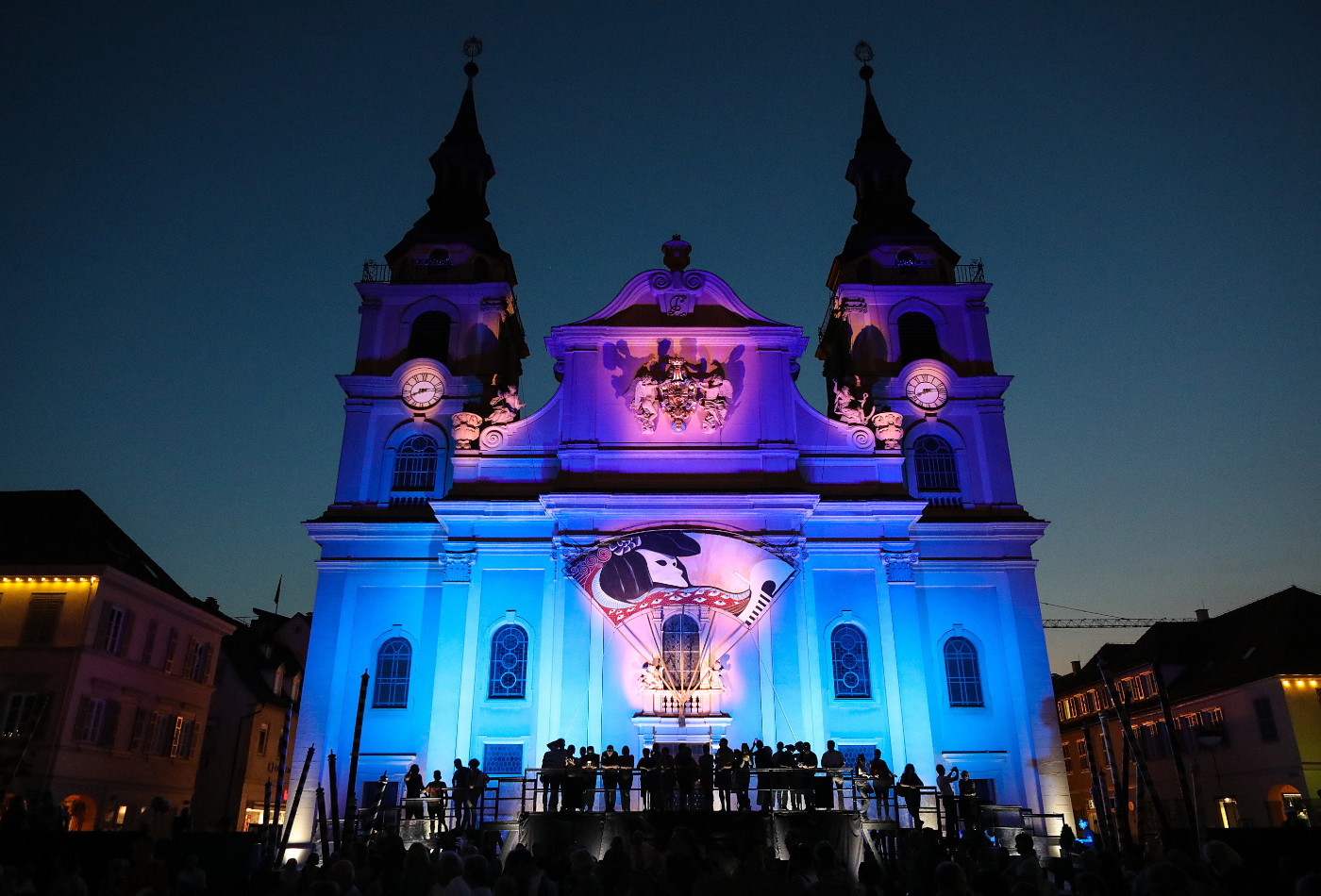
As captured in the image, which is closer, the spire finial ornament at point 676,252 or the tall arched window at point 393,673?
the tall arched window at point 393,673

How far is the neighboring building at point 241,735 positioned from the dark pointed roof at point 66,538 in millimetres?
8276

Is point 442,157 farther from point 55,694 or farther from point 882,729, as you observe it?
point 882,729

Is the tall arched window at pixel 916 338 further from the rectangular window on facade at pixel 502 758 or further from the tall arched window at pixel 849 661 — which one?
the rectangular window on facade at pixel 502 758

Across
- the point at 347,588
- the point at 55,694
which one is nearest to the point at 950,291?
the point at 347,588

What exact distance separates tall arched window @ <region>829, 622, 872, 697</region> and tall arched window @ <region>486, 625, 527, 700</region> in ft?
29.3

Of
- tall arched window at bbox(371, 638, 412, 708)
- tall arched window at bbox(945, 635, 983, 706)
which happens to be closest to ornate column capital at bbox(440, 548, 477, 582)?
tall arched window at bbox(371, 638, 412, 708)

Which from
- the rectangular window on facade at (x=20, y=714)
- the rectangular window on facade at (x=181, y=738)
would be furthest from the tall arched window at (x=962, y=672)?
the rectangular window on facade at (x=181, y=738)

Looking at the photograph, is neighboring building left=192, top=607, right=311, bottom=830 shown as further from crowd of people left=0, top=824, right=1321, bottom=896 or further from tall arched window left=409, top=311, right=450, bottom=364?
crowd of people left=0, top=824, right=1321, bottom=896

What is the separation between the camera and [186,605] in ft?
114

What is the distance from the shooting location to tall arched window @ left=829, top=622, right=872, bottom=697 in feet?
88.9

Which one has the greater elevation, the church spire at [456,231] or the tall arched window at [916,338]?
the church spire at [456,231]

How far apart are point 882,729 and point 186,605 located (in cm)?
2517

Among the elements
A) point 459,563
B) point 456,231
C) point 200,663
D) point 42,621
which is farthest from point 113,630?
point 456,231

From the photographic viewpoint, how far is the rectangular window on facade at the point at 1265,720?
33.6m
